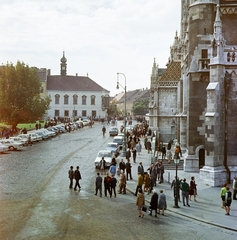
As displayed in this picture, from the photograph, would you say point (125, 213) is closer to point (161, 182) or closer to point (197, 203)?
point (197, 203)

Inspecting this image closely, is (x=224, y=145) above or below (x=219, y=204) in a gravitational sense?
above

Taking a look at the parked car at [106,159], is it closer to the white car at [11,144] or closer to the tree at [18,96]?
the white car at [11,144]

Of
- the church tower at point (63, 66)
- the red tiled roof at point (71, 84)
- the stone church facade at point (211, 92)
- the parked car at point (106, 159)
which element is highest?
the church tower at point (63, 66)

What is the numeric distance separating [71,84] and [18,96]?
184 feet

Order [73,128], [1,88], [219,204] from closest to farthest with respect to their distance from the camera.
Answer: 1. [219,204]
2. [1,88]
3. [73,128]

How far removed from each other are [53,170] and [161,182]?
716 centimetres

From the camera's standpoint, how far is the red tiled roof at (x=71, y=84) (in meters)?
106

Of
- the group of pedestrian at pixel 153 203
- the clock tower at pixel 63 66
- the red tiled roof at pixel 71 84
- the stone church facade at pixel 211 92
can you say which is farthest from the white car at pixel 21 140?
the clock tower at pixel 63 66

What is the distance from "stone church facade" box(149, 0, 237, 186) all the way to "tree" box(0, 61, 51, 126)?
28701 millimetres

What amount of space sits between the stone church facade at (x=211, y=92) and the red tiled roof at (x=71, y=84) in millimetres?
79787

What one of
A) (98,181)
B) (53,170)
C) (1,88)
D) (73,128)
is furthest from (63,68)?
(98,181)

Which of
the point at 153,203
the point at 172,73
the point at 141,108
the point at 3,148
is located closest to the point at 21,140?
the point at 3,148

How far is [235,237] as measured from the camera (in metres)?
12.5

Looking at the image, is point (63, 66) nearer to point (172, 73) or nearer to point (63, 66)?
point (63, 66)
